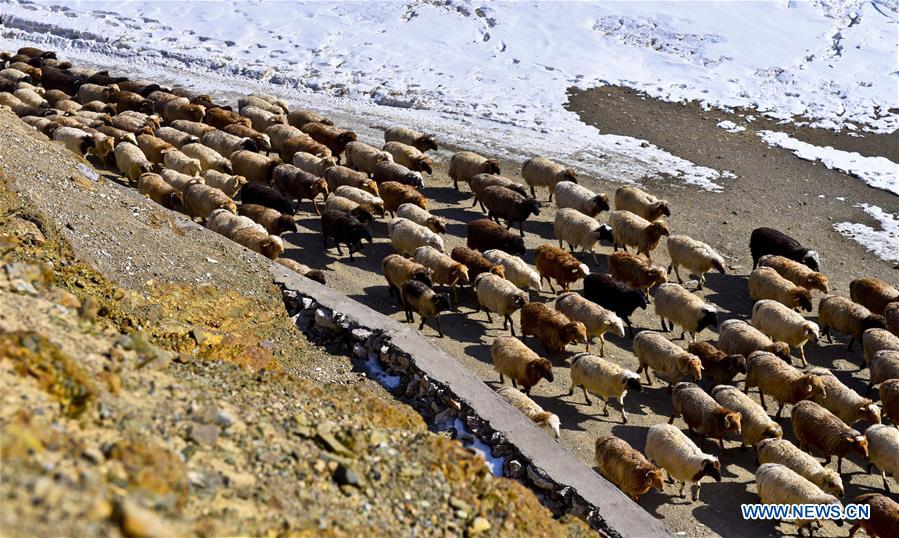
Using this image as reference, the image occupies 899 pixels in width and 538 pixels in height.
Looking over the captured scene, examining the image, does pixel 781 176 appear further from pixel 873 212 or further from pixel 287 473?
pixel 287 473

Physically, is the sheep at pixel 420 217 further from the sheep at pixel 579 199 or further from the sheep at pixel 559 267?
the sheep at pixel 579 199

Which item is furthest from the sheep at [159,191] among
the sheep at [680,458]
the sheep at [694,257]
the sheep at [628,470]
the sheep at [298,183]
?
the sheep at [680,458]

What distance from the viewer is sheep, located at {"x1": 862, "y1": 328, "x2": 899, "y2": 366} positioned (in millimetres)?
15094

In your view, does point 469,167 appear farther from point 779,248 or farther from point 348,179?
point 779,248

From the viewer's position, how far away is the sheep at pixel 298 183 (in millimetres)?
19031

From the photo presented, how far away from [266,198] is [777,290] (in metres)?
9.88

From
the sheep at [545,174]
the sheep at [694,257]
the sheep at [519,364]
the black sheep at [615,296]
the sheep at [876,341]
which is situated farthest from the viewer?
the sheep at [545,174]

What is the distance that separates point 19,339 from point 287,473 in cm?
232

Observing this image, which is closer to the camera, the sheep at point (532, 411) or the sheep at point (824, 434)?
the sheep at point (532, 411)

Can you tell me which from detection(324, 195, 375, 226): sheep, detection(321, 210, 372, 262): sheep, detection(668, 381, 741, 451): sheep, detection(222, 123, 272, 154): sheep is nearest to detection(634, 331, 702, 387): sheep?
detection(668, 381, 741, 451): sheep

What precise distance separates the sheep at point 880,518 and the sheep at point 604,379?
3314mm

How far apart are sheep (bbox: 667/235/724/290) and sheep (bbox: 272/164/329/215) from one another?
7137mm

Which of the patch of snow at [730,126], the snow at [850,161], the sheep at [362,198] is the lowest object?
the sheep at [362,198]

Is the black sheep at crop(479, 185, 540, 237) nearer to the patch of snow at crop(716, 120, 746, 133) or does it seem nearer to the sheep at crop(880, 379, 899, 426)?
the sheep at crop(880, 379, 899, 426)
